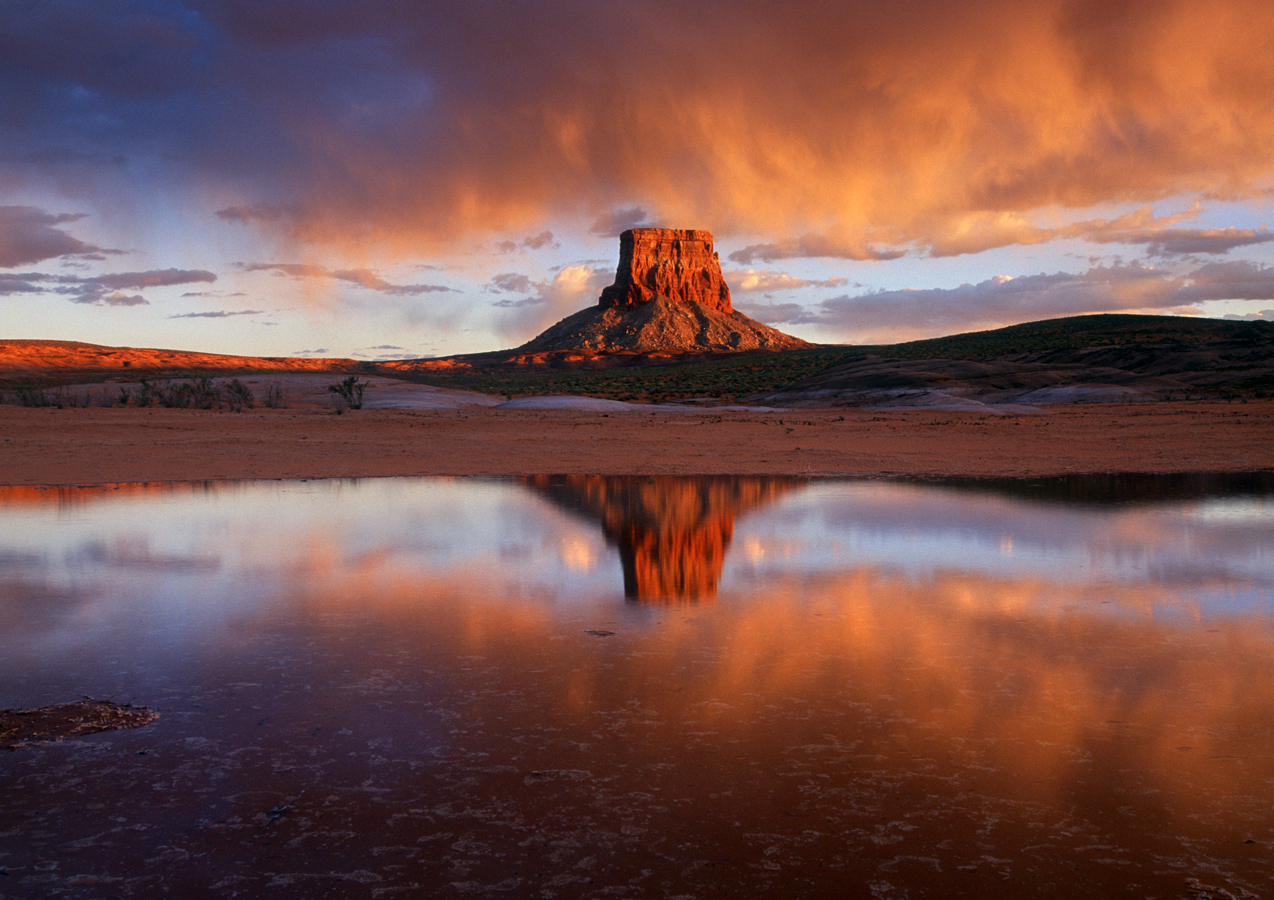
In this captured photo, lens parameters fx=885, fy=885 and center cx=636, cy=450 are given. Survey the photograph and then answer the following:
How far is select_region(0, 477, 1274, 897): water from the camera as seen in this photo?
3555 mm

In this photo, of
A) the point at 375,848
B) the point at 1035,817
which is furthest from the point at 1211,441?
the point at 375,848

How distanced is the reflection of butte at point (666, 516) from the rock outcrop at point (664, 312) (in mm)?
110948

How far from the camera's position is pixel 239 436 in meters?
25.7

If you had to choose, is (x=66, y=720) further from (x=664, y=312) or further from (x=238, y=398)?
(x=664, y=312)

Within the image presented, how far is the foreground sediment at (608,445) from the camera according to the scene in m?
19.5

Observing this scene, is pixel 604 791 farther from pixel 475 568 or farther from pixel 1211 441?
pixel 1211 441

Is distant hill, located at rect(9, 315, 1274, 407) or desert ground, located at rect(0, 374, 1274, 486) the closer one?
desert ground, located at rect(0, 374, 1274, 486)

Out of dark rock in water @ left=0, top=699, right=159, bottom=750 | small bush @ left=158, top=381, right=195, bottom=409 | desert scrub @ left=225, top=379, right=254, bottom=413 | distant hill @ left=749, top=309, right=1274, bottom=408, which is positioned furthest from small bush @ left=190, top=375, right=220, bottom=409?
dark rock in water @ left=0, top=699, right=159, bottom=750

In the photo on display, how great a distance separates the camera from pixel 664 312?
145500mm

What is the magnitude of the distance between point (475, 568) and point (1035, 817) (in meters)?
6.08

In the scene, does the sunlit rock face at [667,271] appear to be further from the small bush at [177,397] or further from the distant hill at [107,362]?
the small bush at [177,397]

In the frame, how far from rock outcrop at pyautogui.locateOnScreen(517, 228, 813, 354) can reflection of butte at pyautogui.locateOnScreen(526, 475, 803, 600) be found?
111 meters

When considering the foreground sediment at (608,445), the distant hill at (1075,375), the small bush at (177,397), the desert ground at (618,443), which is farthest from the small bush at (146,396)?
the distant hill at (1075,375)

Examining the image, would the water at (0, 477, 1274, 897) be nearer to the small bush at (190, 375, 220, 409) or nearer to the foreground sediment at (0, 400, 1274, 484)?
the foreground sediment at (0, 400, 1274, 484)
